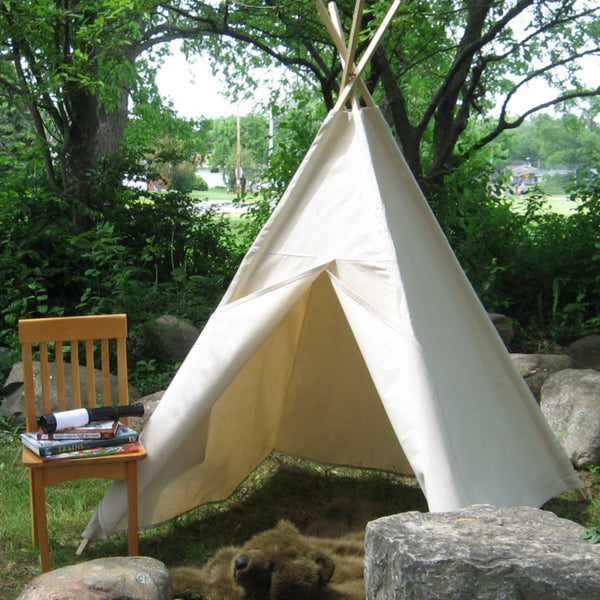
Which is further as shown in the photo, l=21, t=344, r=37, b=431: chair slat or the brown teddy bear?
l=21, t=344, r=37, b=431: chair slat

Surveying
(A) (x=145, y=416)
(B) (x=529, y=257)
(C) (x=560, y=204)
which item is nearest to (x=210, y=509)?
(A) (x=145, y=416)

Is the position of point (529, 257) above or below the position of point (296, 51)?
below

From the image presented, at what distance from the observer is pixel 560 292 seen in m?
7.66

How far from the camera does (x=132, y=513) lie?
3.51 meters

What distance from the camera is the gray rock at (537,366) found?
5.55 meters

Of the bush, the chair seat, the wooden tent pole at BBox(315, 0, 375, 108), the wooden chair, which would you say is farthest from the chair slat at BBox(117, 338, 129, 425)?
the bush

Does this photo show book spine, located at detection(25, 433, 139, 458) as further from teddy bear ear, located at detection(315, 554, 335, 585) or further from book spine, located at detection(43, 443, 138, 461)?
teddy bear ear, located at detection(315, 554, 335, 585)

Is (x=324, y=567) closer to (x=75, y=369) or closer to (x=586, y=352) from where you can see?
(x=75, y=369)

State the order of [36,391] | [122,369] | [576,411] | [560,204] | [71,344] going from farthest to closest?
[560,204], [36,391], [576,411], [122,369], [71,344]

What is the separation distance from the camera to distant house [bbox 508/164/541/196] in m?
8.51

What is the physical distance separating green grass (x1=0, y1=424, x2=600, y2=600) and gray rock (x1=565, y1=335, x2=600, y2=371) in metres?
2.11

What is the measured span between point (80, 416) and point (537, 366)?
3.31m

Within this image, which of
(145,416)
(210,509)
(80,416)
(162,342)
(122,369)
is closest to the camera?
(80,416)

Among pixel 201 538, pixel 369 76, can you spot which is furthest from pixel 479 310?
pixel 369 76
